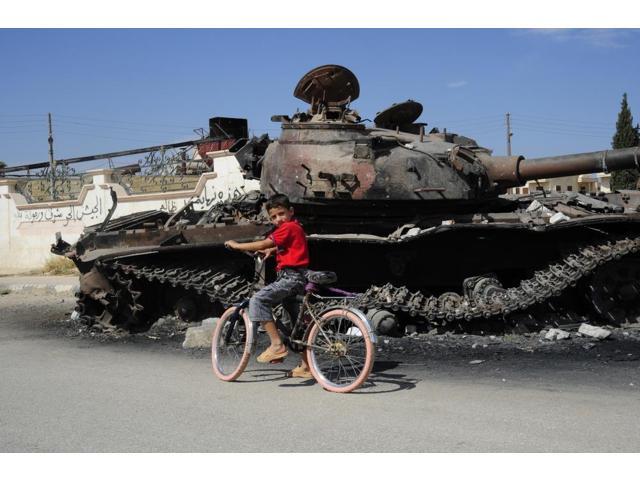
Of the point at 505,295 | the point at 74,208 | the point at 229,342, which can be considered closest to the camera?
the point at 229,342

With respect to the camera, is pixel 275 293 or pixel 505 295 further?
pixel 505 295

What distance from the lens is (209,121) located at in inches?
1158

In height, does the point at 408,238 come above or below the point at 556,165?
→ below

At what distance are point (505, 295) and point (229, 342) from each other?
339 cm

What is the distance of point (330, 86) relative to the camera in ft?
34.7

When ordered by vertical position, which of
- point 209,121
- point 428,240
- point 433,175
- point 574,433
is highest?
point 209,121

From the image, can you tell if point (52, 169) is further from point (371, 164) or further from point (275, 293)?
point (275, 293)

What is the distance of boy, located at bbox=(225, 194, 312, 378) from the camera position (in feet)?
22.4

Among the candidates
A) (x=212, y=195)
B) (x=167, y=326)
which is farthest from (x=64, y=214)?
(x=167, y=326)

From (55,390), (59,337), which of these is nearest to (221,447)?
(55,390)

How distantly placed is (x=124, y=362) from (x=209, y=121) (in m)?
21.9

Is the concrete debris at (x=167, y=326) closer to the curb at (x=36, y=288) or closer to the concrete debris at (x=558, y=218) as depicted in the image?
the concrete debris at (x=558, y=218)

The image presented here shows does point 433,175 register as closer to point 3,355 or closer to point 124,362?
point 124,362

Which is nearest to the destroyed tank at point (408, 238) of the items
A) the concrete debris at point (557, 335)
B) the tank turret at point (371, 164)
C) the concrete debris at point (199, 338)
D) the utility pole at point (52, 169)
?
the tank turret at point (371, 164)
